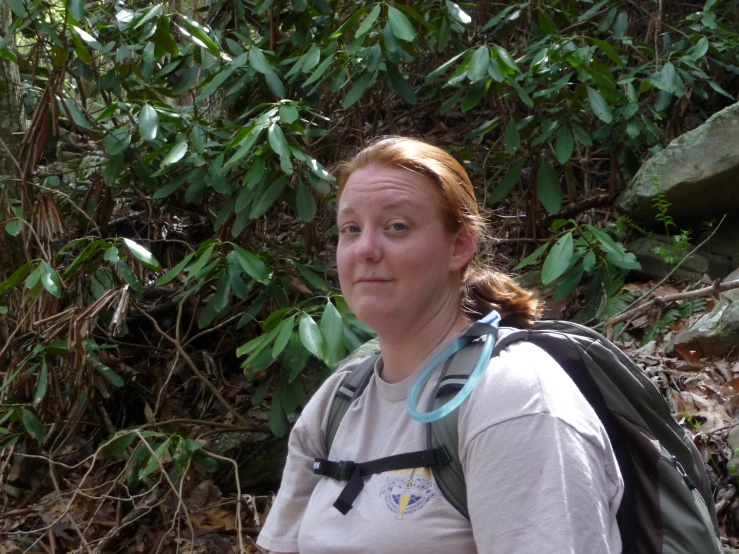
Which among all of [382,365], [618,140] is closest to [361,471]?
[382,365]

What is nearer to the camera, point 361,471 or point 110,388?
point 361,471

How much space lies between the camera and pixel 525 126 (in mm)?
4293

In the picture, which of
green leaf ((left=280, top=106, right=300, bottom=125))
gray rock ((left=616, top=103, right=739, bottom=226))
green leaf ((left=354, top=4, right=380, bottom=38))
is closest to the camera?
green leaf ((left=280, top=106, right=300, bottom=125))

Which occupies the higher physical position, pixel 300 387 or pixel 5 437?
pixel 300 387

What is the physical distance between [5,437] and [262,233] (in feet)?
5.78

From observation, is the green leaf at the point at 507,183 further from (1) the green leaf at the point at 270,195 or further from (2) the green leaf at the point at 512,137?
(1) the green leaf at the point at 270,195

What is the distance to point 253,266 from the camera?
3.41 metres

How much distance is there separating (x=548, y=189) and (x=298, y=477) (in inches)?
114

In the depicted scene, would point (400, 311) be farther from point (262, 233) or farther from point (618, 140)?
point (618, 140)

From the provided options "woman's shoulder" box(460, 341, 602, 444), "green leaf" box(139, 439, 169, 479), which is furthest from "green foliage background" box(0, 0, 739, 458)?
"woman's shoulder" box(460, 341, 602, 444)

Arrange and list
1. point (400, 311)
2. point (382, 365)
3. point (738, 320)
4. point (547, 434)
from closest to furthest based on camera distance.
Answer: point (547, 434) → point (400, 311) → point (382, 365) → point (738, 320)

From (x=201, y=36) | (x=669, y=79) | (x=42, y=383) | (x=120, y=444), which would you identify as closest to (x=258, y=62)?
(x=201, y=36)

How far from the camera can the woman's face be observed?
5.28 feet

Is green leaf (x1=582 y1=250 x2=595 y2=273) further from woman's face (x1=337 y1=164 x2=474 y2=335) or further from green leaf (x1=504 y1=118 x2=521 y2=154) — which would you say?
woman's face (x1=337 y1=164 x2=474 y2=335)
